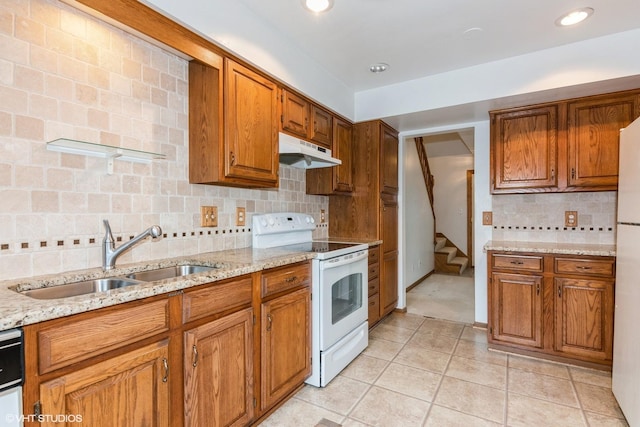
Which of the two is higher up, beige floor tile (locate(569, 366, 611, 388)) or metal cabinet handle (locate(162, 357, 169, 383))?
metal cabinet handle (locate(162, 357, 169, 383))

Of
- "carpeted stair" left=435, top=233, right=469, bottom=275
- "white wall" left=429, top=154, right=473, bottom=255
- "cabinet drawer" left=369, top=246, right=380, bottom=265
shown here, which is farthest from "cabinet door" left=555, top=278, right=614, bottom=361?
"white wall" left=429, top=154, right=473, bottom=255

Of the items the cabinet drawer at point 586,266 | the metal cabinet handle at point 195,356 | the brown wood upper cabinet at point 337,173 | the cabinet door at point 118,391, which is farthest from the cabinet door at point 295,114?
the cabinet drawer at point 586,266

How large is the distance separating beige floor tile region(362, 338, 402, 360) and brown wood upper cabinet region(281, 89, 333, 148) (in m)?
1.83

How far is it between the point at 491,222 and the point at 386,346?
1617mm

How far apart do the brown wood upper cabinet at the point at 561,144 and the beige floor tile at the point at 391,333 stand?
5.16ft

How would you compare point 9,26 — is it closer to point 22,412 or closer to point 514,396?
point 22,412

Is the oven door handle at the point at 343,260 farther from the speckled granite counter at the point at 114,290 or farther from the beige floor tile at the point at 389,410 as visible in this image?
the beige floor tile at the point at 389,410

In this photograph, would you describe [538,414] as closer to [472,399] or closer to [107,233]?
[472,399]

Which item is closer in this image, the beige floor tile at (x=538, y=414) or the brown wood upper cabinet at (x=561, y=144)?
the beige floor tile at (x=538, y=414)

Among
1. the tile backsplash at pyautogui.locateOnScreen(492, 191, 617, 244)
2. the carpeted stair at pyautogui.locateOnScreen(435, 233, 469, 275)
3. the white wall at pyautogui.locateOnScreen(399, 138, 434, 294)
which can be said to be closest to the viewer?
the tile backsplash at pyautogui.locateOnScreen(492, 191, 617, 244)

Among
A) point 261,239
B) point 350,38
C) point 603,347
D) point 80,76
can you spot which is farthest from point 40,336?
point 603,347

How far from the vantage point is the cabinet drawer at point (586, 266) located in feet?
7.63

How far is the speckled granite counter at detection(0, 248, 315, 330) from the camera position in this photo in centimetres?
92

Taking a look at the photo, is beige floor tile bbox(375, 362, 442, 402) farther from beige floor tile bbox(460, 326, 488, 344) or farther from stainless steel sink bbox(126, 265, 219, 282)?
stainless steel sink bbox(126, 265, 219, 282)
